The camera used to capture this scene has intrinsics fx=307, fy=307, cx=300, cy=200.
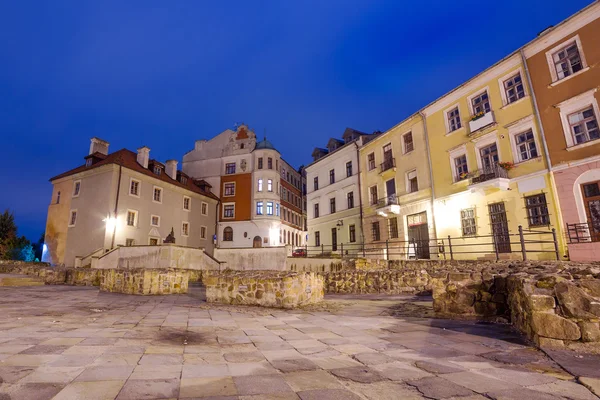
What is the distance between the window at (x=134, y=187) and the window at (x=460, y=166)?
94.7 feet

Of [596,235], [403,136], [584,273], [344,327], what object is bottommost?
[344,327]

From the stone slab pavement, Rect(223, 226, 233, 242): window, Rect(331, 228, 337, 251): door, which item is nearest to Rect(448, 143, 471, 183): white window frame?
Rect(331, 228, 337, 251): door

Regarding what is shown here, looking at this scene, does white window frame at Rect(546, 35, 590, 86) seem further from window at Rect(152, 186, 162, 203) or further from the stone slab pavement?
window at Rect(152, 186, 162, 203)

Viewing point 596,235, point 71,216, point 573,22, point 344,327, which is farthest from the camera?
point 71,216

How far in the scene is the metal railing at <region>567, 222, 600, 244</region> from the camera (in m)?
14.5

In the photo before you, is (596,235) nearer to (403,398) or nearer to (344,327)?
(344,327)

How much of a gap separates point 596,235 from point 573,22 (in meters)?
10.9

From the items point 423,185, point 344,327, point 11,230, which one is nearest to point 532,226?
point 423,185

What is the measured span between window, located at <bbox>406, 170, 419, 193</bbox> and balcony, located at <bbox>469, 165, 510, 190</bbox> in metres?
5.25

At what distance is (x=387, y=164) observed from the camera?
2639 centimetres

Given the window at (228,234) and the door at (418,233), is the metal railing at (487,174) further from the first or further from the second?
the window at (228,234)

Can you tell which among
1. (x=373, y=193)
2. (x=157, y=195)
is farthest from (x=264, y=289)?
(x=157, y=195)

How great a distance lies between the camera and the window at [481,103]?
19859mm

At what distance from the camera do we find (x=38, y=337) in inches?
187
